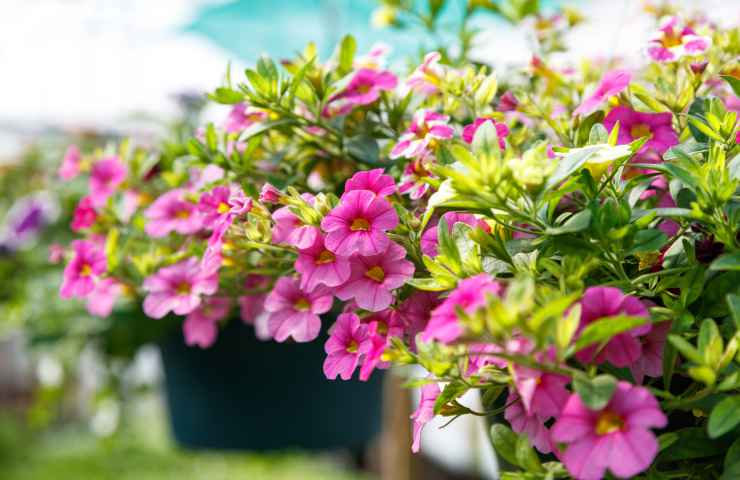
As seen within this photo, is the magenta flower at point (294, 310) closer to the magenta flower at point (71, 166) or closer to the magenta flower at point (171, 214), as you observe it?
the magenta flower at point (171, 214)

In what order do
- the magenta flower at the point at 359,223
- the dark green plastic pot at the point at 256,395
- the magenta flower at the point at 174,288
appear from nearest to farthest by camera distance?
the magenta flower at the point at 359,223 → the magenta flower at the point at 174,288 → the dark green plastic pot at the point at 256,395

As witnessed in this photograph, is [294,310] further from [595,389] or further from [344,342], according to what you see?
[595,389]

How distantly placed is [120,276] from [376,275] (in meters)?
0.32

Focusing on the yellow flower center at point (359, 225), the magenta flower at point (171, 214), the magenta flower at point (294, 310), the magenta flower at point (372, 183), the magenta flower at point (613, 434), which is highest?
the magenta flower at point (171, 214)

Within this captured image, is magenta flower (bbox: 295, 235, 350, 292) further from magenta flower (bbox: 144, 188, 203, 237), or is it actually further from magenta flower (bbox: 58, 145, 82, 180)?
magenta flower (bbox: 58, 145, 82, 180)

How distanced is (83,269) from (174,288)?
4.0 inches

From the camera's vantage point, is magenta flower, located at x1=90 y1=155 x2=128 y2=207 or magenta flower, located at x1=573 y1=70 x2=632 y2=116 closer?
magenta flower, located at x1=573 y1=70 x2=632 y2=116

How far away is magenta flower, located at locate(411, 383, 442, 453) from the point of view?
1.45 ft

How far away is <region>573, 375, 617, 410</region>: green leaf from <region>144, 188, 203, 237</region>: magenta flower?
37 cm

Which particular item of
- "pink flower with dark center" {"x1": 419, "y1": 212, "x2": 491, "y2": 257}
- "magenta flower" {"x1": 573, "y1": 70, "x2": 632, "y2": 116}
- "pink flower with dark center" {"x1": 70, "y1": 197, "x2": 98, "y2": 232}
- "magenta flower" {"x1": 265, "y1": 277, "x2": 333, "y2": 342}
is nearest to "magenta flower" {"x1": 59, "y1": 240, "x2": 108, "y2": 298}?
"pink flower with dark center" {"x1": 70, "y1": 197, "x2": 98, "y2": 232}

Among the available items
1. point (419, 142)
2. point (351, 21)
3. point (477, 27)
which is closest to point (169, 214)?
point (419, 142)

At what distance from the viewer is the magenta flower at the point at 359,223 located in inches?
17.2

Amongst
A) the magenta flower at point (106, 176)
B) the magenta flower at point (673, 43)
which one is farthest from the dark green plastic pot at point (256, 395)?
the magenta flower at point (673, 43)

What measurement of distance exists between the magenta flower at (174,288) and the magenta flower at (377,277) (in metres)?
0.16
